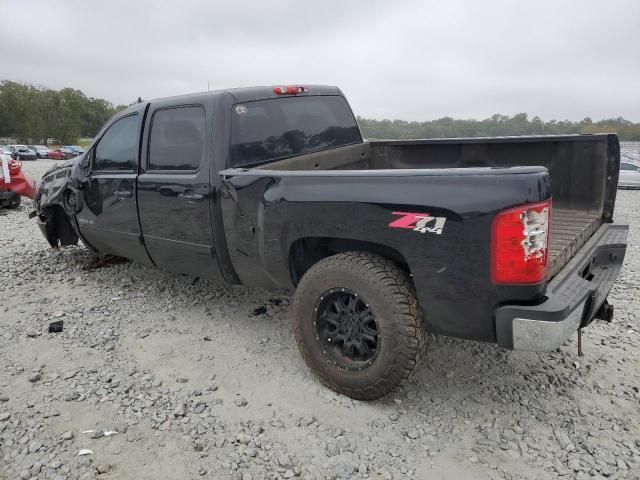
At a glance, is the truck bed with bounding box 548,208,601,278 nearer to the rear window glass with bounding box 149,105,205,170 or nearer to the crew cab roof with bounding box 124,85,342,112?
the crew cab roof with bounding box 124,85,342,112

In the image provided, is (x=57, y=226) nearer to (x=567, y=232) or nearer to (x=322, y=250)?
(x=322, y=250)

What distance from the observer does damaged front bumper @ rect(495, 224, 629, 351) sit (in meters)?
2.35

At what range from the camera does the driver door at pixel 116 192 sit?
171 inches

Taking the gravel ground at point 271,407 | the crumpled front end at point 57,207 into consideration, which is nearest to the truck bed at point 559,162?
the gravel ground at point 271,407

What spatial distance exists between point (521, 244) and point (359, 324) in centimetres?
103

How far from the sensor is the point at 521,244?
7.60 ft

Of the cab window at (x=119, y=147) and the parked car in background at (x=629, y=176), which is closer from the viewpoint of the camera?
the cab window at (x=119, y=147)

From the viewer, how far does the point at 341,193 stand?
2.82 meters

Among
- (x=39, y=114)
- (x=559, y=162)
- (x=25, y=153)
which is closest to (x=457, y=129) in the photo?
(x=559, y=162)

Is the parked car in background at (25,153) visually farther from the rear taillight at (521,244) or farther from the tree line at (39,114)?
the rear taillight at (521,244)

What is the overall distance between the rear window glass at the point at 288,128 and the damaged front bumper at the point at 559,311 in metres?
2.20

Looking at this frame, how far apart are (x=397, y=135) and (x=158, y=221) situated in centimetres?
279

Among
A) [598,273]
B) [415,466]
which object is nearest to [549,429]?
[415,466]

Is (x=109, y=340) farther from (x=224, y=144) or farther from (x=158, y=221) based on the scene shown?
(x=224, y=144)
